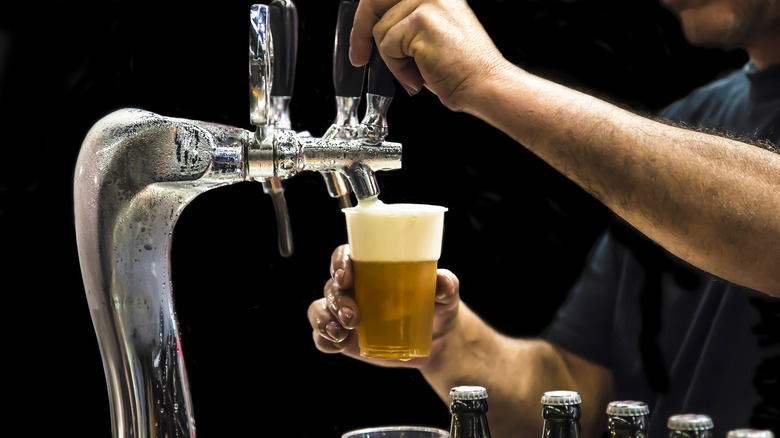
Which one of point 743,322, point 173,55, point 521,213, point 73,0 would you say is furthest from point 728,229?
point 73,0

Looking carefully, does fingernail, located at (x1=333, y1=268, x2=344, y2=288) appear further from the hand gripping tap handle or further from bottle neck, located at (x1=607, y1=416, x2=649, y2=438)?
bottle neck, located at (x1=607, y1=416, x2=649, y2=438)

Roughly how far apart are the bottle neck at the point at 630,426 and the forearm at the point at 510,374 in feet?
2.12

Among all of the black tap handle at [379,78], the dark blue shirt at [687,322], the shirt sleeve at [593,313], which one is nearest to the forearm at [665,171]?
the black tap handle at [379,78]

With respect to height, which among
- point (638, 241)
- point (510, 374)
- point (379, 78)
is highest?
point (379, 78)

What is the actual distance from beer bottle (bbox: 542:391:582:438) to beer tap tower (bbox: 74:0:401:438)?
11.6 inches

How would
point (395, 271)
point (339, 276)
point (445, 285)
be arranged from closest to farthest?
point (395, 271) < point (339, 276) < point (445, 285)

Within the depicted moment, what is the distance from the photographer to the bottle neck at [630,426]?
2.42ft

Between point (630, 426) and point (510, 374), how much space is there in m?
0.76

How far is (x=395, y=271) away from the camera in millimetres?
896

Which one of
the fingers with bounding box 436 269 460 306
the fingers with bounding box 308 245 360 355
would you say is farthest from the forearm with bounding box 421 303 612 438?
the fingers with bounding box 308 245 360 355

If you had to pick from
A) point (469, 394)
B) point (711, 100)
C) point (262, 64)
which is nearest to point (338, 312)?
point (469, 394)

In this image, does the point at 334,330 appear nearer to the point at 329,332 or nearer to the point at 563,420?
the point at 329,332

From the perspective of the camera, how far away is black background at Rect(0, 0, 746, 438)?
4.90 feet

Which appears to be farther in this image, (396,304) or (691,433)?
(396,304)
